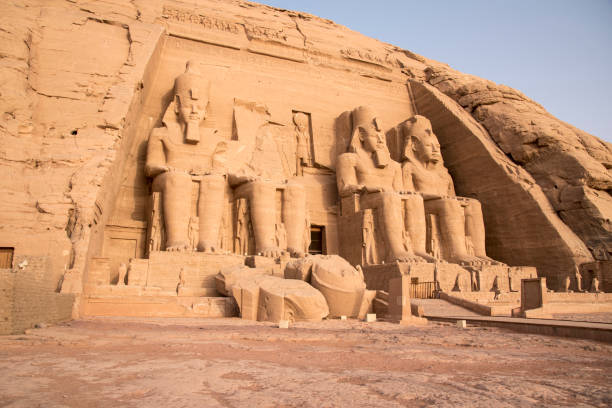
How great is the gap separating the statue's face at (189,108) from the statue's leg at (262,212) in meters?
1.84

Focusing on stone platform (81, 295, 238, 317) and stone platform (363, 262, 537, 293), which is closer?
stone platform (81, 295, 238, 317)

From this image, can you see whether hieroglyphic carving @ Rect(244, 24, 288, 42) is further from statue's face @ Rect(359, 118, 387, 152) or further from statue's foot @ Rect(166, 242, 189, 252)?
statue's foot @ Rect(166, 242, 189, 252)

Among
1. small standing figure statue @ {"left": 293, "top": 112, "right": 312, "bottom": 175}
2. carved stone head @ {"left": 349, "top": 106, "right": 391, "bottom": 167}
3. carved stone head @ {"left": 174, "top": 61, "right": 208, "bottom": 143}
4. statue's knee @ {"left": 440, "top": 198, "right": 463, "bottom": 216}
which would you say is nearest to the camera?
carved stone head @ {"left": 174, "top": 61, "right": 208, "bottom": 143}

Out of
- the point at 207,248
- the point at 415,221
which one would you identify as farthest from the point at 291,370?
the point at 415,221

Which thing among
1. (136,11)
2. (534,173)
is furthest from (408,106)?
(136,11)

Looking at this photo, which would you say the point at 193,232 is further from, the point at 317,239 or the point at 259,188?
the point at 317,239

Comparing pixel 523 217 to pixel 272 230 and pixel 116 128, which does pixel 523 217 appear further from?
pixel 116 128

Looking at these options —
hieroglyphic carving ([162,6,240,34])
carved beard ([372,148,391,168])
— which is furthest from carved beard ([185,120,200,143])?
carved beard ([372,148,391,168])

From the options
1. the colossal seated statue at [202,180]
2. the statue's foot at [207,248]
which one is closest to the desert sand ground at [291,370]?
the statue's foot at [207,248]

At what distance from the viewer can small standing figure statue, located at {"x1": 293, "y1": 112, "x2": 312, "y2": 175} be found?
11.1 metres

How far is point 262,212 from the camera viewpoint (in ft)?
28.3

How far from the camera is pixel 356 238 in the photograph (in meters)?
9.64

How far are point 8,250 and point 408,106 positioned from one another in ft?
34.2

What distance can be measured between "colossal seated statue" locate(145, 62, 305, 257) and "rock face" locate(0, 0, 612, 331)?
0.05 meters
